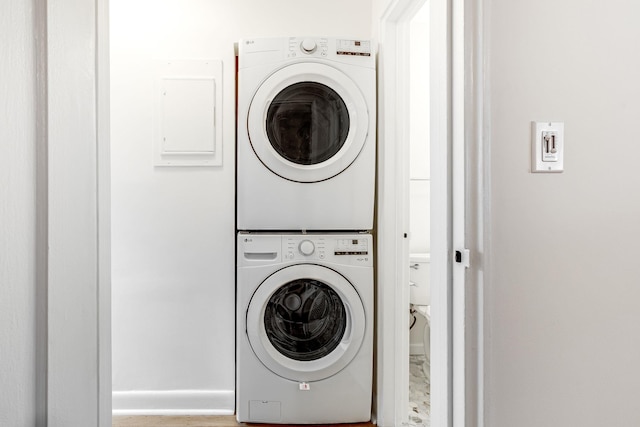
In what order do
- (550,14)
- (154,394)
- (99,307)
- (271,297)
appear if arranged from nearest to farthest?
1. (99,307)
2. (550,14)
3. (271,297)
4. (154,394)

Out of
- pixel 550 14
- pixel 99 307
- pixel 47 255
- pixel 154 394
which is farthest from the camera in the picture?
pixel 154 394

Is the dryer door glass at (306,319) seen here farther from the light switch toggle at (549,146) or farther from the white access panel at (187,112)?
Result: the light switch toggle at (549,146)

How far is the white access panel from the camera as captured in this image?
1.96m

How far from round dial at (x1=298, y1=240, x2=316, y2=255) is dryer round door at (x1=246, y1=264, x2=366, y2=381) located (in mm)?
61

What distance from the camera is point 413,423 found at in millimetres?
1901

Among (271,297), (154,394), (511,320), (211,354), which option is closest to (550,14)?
(511,320)

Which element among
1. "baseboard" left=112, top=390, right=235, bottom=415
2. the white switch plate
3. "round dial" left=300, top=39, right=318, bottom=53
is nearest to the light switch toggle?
the white switch plate

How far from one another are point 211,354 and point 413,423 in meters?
1.06

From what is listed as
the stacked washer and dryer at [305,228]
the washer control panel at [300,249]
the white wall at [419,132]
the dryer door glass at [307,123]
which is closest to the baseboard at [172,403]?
the stacked washer and dryer at [305,228]

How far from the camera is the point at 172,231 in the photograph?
200 centimetres

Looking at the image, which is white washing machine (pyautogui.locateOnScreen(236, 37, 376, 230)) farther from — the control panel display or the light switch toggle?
the light switch toggle

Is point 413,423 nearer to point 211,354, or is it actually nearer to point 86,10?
point 211,354

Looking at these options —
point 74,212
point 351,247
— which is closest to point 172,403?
point 351,247

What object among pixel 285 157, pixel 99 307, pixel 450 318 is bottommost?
pixel 450 318
